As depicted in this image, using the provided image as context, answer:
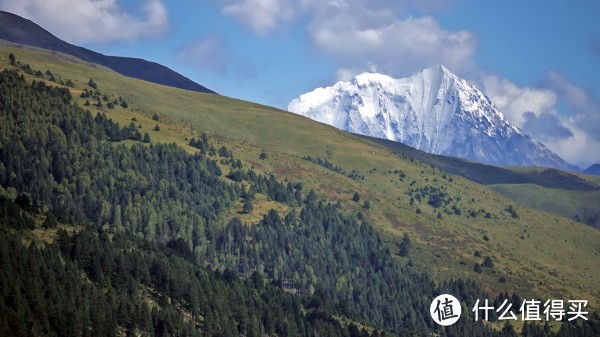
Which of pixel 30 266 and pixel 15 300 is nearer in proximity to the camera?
pixel 15 300

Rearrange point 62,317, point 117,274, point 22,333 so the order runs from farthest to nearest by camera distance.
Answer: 1. point 117,274
2. point 62,317
3. point 22,333

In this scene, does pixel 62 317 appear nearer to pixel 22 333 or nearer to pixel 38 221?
pixel 22 333

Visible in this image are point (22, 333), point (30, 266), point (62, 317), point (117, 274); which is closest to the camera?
point (22, 333)

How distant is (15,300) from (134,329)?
23735 millimetres

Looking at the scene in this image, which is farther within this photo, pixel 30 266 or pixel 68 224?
pixel 68 224

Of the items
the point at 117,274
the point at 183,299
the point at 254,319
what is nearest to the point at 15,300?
the point at 117,274

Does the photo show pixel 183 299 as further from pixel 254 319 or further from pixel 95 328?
pixel 95 328

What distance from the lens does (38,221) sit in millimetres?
190375

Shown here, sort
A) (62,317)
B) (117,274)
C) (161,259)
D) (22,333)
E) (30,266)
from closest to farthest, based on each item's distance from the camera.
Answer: (22,333) → (62,317) → (30,266) → (117,274) → (161,259)

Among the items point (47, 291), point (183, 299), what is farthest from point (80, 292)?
point (183, 299)

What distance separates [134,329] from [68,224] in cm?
4405

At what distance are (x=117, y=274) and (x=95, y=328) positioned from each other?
88.4ft

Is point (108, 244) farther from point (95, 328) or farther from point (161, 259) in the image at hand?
point (95, 328)

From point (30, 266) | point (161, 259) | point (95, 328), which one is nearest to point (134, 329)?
point (95, 328)
